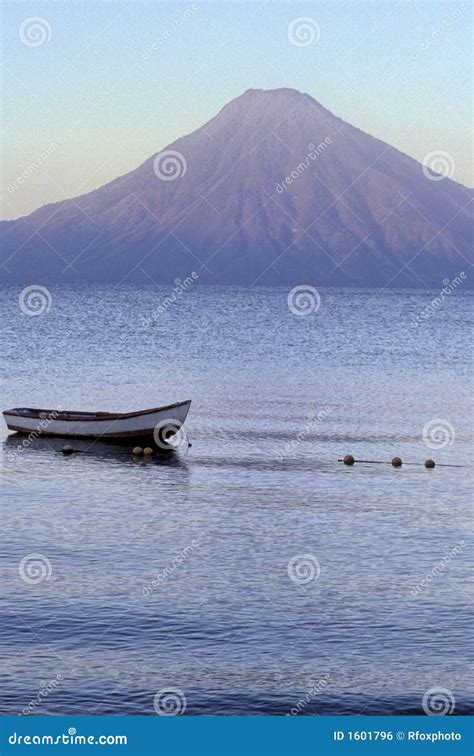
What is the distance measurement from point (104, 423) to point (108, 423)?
197 millimetres

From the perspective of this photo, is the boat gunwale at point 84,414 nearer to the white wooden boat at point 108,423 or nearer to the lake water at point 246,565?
the white wooden boat at point 108,423

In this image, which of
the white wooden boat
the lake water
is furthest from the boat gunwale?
the lake water

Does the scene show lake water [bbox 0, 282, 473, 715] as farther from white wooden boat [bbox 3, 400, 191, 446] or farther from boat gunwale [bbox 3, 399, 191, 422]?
boat gunwale [bbox 3, 399, 191, 422]

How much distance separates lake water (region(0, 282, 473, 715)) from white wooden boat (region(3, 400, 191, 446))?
1.85 metres

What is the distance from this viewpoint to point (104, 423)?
6072 cm

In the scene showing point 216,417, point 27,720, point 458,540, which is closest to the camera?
point 27,720

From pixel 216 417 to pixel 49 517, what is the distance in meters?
27.7

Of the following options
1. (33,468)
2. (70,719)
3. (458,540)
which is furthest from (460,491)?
(70,719)

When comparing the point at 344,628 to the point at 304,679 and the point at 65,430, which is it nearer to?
the point at 304,679

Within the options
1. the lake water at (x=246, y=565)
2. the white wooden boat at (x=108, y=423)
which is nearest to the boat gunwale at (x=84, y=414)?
the white wooden boat at (x=108, y=423)

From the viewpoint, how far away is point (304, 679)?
2825cm

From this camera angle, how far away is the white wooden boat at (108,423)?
196ft

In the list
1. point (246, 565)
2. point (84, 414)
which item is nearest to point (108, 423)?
point (84, 414)

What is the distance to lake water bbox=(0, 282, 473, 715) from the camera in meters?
27.8
